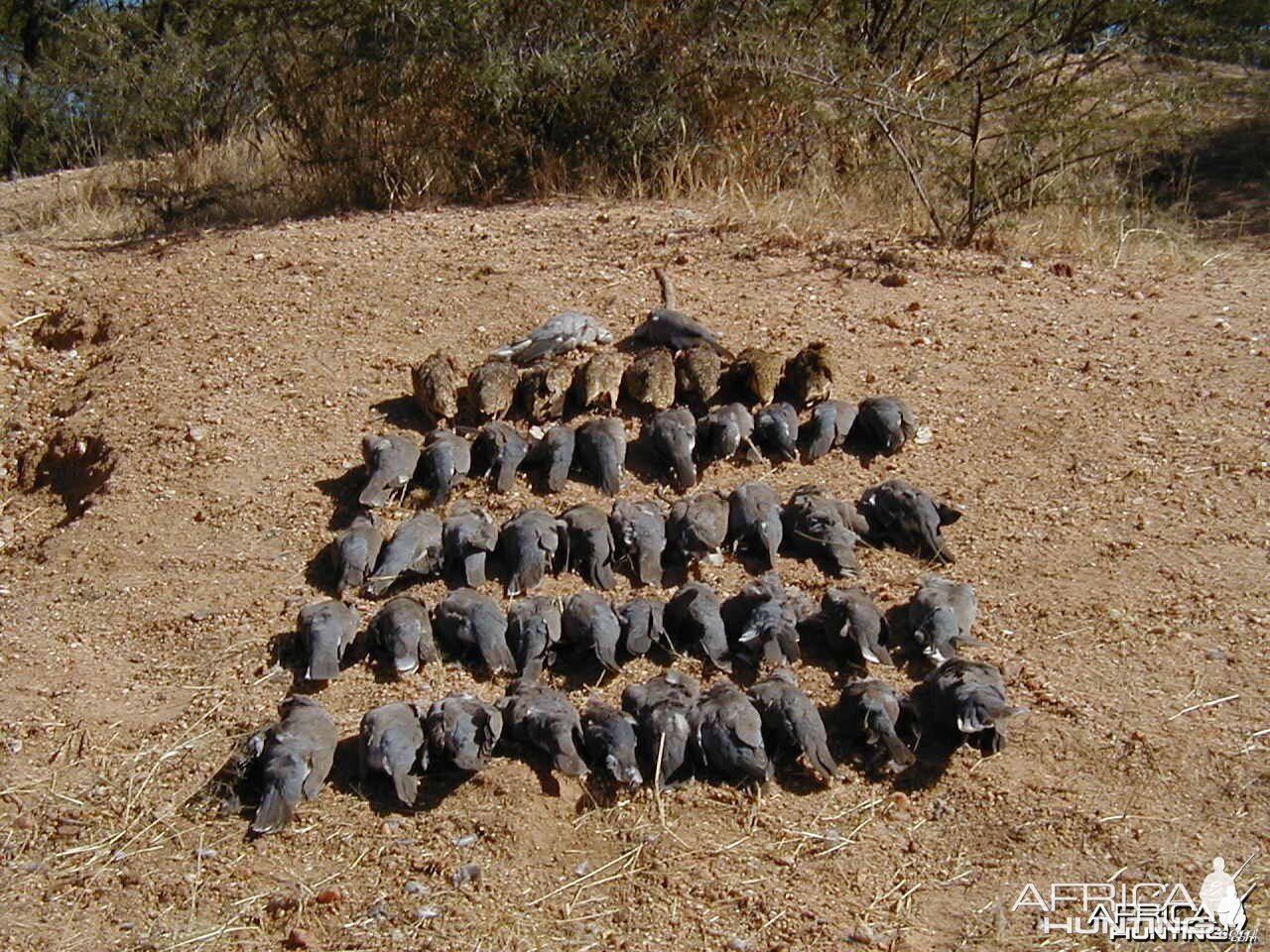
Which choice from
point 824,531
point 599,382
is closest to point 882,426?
point 824,531

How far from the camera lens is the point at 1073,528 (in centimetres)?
564

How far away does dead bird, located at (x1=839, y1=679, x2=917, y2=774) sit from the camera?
4492 mm

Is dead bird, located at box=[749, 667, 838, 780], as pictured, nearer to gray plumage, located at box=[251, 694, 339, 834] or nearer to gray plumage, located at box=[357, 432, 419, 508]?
gray plumage, located at box=[251, 694, 339, 834]

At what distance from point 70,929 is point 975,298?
17.7 feet

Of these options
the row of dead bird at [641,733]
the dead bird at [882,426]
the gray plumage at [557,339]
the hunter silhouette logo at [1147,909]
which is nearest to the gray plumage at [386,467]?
the gray plumage at [557,339]

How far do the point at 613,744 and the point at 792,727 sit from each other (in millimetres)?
608

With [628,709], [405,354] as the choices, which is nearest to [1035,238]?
[405,354]

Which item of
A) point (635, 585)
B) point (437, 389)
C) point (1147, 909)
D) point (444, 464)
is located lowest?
point (1147, 909)

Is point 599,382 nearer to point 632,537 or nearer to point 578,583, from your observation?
point 632,537

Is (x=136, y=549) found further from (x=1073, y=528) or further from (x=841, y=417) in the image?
(x=1073, y=528)

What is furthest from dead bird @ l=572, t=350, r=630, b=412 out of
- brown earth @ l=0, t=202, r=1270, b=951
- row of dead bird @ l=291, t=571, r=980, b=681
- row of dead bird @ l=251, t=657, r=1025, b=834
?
row of dead bird @ l=251, t=657, r=1025, b=834

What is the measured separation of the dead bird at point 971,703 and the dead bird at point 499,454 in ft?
6.93

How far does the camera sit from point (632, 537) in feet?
17.8

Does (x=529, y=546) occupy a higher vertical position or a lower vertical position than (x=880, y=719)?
higher
